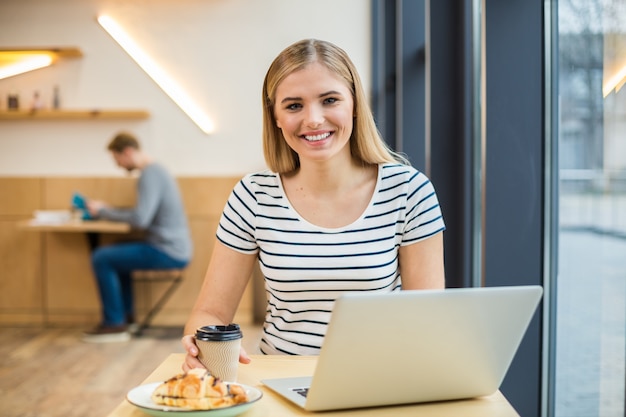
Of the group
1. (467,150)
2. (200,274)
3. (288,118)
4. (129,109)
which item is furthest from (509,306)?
(129,109)

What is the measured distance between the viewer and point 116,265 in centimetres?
570

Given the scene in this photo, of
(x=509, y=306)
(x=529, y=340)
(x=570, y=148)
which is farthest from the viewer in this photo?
(x=529, y=340)

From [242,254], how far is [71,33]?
16.7 ft

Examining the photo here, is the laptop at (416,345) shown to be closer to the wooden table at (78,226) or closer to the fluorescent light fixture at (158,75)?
the wooden table at (78,226)

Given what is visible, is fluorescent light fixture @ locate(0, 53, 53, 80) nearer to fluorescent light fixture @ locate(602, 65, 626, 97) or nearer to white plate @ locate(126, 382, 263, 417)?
fluorescent light fixture @ locate(602, 65, 626, 97)

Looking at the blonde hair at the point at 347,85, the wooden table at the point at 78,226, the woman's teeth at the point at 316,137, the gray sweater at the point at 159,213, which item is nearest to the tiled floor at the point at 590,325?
the blonde hair at the point at 347,85

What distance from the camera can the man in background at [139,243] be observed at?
5633mm

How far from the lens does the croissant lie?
120 cm

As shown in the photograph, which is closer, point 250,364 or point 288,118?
point 250,364

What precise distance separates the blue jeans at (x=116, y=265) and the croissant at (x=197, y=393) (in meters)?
4.53

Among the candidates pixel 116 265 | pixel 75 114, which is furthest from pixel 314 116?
pixel 75 114

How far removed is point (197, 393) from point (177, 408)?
36 mm

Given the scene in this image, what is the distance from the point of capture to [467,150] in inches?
111

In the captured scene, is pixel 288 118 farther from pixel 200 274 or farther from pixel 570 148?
pixel 200 274
